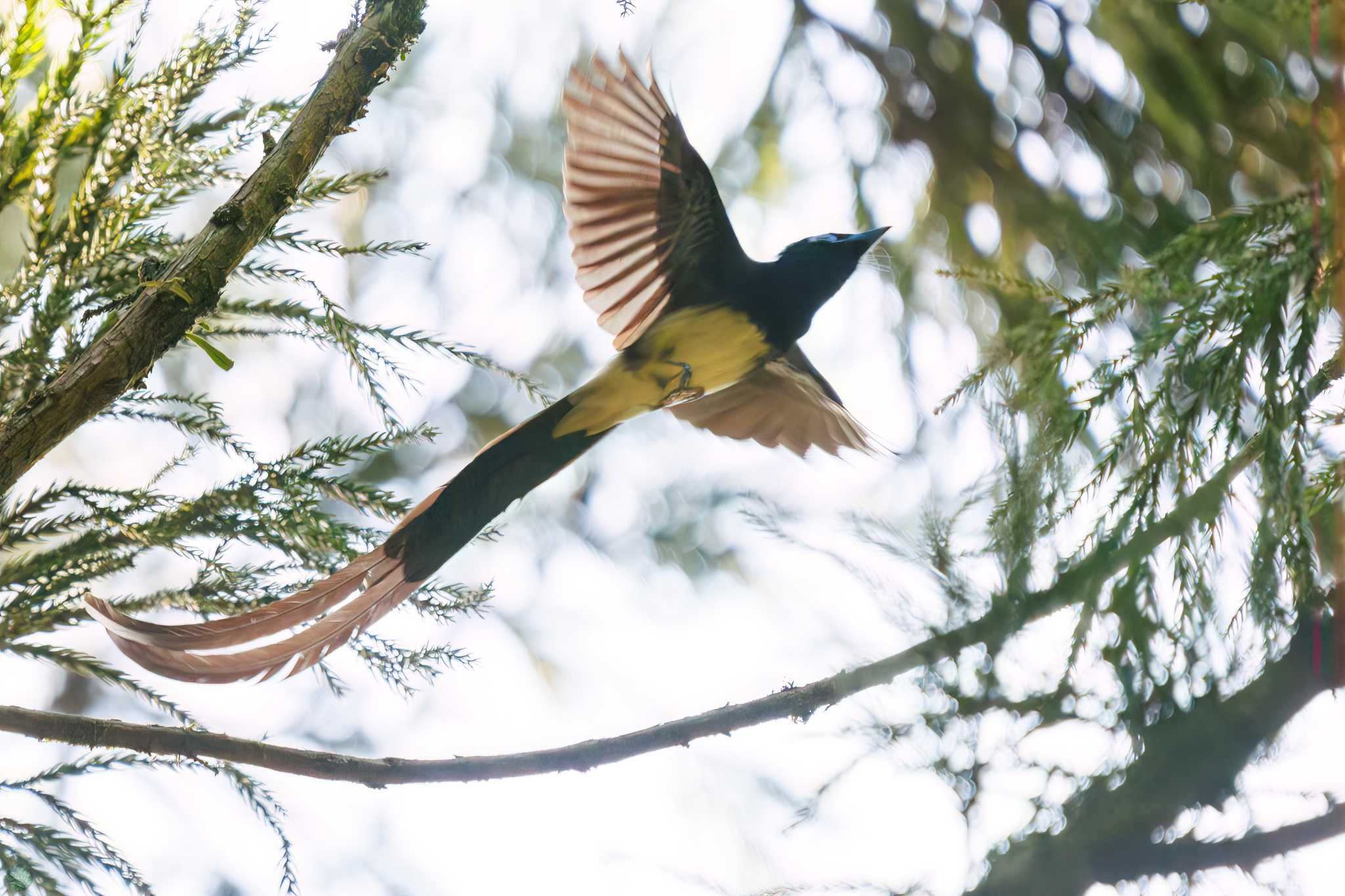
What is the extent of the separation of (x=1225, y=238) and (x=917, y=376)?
0.71 metres

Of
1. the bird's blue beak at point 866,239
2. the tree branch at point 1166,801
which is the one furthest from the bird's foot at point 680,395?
the tree branch at point 1166,801

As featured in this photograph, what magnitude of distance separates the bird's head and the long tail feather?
1.02 ft

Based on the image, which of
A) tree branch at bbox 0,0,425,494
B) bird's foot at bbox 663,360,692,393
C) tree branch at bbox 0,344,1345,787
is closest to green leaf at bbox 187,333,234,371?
tree branch at bbox 0,0,425,494

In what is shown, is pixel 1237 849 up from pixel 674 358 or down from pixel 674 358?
down

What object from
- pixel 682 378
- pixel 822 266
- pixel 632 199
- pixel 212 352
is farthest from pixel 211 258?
pixel 822 266

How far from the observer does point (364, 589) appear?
1.05 meters

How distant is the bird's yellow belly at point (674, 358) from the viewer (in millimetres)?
1336

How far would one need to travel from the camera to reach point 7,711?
0.83 m

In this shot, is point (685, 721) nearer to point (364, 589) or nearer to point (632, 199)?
point (364, 589)

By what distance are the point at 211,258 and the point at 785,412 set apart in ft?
3.01

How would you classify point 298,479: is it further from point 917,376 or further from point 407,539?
point 917,376

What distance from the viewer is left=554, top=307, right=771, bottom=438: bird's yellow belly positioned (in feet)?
4.38

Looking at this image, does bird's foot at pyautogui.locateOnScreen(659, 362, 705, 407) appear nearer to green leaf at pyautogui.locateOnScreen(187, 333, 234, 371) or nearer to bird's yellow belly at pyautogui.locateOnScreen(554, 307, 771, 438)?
bird's yellow belly at pyautogui.locateOnScreen(554, 307, 771, 438)

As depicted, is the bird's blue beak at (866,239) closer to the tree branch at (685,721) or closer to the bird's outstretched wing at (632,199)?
the bird's outstretched wing at (632,199)
